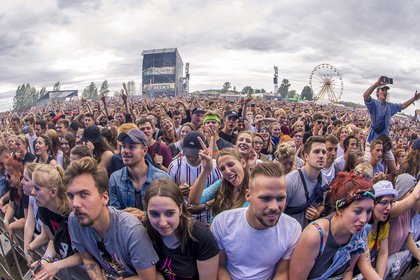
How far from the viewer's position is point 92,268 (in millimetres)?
2492

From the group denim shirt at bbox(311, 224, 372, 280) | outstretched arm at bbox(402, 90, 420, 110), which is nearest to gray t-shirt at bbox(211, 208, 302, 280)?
denim shirt at bbox(311, 224, 372, 280)

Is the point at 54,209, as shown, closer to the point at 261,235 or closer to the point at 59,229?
the point at 59,229

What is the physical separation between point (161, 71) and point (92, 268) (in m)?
86.6

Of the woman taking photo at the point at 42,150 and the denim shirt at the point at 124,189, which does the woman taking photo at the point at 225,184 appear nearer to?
the denim shirt at the point at 124,189

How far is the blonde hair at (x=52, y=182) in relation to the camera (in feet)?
9.38

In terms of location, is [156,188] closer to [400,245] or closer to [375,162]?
[400,245]

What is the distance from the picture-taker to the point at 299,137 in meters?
6.45

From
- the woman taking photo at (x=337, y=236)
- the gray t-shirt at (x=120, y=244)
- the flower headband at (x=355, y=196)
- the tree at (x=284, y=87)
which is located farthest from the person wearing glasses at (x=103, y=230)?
the tree at (x=284, y=87)

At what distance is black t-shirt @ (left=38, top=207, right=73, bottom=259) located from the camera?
2805 millimetres

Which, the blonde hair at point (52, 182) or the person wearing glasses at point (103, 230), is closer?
the person wearing glasses at point (103, 230)

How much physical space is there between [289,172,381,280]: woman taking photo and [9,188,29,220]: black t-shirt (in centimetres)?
330

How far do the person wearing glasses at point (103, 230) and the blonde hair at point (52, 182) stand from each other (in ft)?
1.48

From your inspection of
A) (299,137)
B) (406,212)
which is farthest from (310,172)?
(299,137)

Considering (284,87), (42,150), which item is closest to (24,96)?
(284,87)
